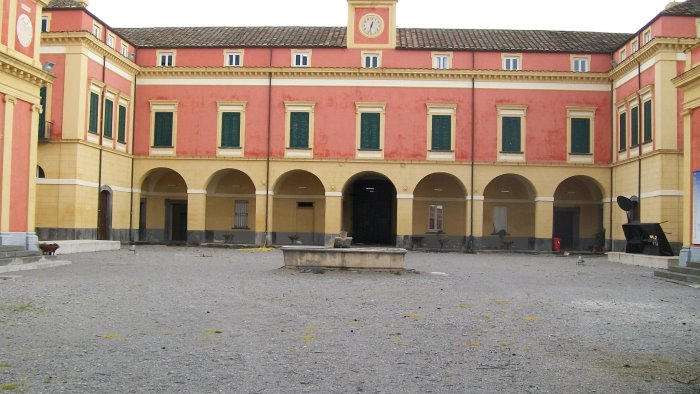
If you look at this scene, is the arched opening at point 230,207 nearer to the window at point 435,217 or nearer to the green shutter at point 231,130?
the green shutter at point 231,130

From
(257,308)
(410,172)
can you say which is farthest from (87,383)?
(410,172)

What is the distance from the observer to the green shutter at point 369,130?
29812 millimetres

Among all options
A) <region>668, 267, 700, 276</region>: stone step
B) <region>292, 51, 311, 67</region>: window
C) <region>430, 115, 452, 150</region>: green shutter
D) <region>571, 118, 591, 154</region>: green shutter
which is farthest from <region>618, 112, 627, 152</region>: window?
<region>292, 51, 311, 67</region>: window

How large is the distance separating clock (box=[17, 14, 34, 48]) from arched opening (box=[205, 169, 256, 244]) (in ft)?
47.1

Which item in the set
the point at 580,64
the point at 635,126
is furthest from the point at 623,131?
the point at 580,64

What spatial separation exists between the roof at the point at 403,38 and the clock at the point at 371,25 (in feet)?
3.74

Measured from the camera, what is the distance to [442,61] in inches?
1172

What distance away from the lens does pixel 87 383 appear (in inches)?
209

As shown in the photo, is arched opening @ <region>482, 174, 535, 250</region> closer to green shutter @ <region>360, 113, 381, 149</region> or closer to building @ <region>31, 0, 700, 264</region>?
building @ <region>31, 0, 700, 264</region>

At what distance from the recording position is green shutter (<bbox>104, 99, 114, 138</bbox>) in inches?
A: 1073

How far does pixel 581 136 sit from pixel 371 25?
→ 1140cm

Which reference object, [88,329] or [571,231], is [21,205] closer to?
[88,329]

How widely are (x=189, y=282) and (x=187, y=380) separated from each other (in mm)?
8093

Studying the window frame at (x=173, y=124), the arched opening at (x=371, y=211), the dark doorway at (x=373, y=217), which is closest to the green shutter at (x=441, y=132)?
the arched opening at (x=371, y=211)
